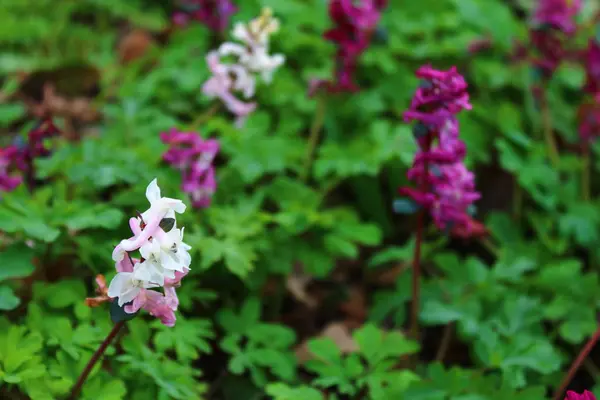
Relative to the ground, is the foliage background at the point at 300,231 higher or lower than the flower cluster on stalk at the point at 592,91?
lower

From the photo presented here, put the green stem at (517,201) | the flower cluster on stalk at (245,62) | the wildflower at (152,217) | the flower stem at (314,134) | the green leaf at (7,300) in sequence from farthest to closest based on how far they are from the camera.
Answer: the green stem at (517,201), the flower stem at (314,134), the flower cluster on stalk at (245,62), the green leaf at (7,300), the wildflower at (152,217)

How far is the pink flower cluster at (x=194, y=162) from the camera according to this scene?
2473 mm

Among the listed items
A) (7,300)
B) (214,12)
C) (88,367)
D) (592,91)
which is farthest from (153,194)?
(592,91)

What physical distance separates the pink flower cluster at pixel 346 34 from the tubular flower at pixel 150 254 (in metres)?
1.50

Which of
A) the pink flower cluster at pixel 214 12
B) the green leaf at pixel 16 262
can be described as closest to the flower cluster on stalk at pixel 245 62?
the pink flower cluster at pixel 214 12

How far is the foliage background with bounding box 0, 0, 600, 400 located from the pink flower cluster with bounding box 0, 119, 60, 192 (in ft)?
0.27

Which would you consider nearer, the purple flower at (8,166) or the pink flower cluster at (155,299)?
the pink flower cluster at (155,299)

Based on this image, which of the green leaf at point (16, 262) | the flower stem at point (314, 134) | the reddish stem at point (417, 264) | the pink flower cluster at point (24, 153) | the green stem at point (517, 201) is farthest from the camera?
the green stem at point (517, 201)

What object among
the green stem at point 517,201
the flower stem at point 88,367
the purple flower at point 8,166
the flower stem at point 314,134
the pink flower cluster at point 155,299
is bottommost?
the flower stem at point 88,367

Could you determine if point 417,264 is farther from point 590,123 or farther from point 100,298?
point 590,123

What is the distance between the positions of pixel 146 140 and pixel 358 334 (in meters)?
1.28

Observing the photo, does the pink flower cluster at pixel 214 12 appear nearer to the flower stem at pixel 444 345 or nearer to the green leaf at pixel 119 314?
the flower stem at pixel 444 345

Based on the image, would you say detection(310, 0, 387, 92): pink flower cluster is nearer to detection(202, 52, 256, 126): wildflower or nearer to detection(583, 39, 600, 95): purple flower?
detection(202, 52, 256, 126): wildflower

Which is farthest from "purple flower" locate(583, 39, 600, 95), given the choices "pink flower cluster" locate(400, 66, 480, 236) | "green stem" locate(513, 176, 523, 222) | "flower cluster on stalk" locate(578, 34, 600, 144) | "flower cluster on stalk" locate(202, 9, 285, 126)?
"flower cluster on stalk" locate(202, 9, 285, 126)
